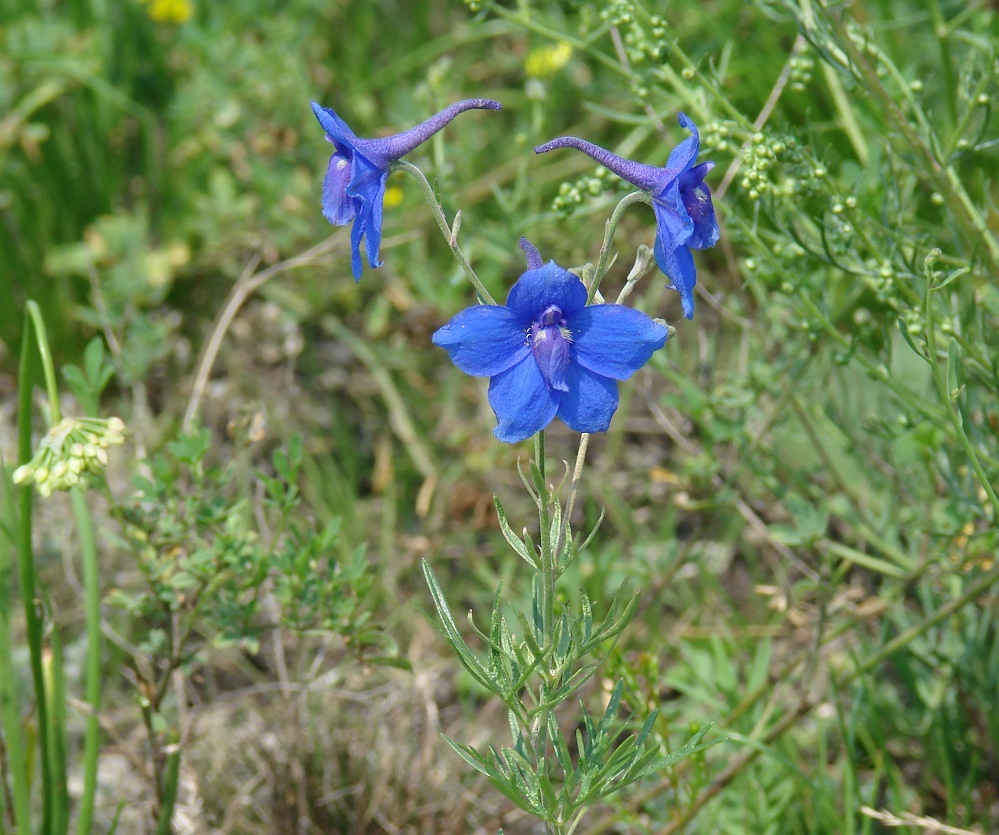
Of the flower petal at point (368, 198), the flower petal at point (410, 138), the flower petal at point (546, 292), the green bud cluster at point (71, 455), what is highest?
the flower petal at point (410, 138)

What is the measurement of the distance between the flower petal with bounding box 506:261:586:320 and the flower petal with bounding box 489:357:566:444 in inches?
2.8

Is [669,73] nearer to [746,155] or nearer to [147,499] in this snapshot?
[746,155]

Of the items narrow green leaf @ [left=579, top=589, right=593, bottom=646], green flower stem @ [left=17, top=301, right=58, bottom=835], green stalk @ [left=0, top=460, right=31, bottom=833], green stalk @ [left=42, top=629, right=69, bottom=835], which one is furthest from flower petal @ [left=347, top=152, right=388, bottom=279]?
green stalk @ [left=42, top=629, right=69, bottom=835]

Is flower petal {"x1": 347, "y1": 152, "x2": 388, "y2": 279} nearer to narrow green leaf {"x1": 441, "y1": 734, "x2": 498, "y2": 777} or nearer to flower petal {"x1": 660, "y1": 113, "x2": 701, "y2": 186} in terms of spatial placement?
flower petal {"x1": 660, "y1": 113, "x2": 701, "y2": 186}

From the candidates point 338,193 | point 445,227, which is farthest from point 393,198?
point 445,227

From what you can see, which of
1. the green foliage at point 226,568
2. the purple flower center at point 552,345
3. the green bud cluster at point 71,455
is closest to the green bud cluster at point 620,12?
the purple flower center at point 552,345

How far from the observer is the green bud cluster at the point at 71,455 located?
5.76ft

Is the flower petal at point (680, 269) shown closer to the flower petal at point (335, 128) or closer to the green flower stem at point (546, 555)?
the green flower stem at point (546, 555)

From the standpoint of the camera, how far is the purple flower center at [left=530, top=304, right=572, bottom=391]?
53.4 inches

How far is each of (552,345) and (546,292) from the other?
0.24 ft

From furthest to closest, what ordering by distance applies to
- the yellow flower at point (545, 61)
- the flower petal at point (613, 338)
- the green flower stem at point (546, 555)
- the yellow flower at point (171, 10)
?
the yellow flower at point (171, 10)
the yellow flower at point (545, 61)
the green flower stem at point (546, 555)
the flower petal at point (613, 338)

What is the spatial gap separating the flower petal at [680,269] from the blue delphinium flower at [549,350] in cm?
7

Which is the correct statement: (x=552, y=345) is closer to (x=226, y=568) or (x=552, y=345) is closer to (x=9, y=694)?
(x=226, y=568)

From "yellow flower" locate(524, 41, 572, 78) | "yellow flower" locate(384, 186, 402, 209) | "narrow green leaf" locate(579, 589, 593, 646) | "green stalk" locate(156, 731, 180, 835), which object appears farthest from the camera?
"yellow flower" locate(384, 186, 402, 209)
